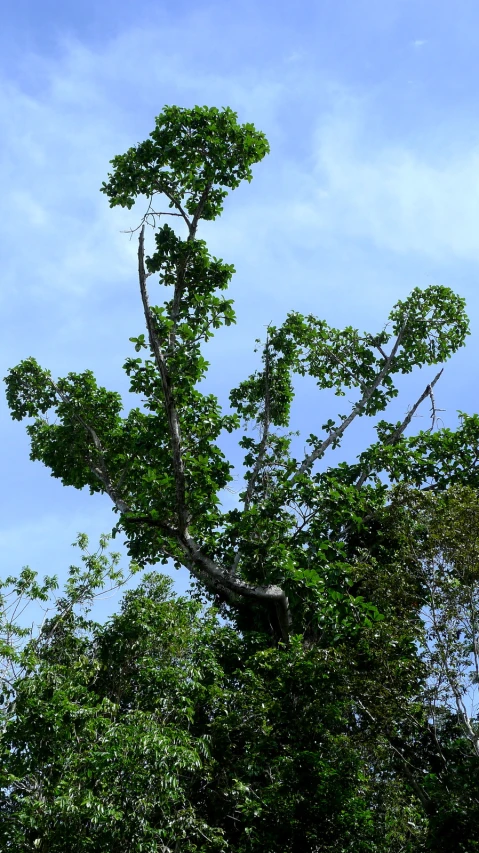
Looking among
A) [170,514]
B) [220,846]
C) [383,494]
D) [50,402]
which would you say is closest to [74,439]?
[50,402]

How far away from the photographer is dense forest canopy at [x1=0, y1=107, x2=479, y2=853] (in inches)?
371

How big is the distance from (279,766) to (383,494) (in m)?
5.53

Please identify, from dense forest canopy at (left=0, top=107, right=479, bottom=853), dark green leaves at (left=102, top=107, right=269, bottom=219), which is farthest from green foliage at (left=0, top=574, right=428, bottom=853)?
dark green leaves at (left=102, top=107, right=269, bottom=219)

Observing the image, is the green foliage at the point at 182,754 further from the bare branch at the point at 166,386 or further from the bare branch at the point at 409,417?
the bare branch at the point at 409,417

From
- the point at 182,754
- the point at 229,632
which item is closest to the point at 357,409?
the point at 229,632

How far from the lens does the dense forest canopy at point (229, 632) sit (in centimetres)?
943

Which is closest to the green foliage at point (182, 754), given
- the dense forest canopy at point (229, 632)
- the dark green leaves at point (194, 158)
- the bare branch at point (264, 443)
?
the dense forest canopy at point (229, 632)

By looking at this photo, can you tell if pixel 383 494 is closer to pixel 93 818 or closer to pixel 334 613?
pixel 334 613

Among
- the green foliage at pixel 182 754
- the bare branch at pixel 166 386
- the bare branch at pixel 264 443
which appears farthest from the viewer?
the bare branch at pixel 264 443

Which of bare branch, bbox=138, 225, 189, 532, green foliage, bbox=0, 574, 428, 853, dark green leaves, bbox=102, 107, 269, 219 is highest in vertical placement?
dark green leaves, bbox=102, 107, 269, 219

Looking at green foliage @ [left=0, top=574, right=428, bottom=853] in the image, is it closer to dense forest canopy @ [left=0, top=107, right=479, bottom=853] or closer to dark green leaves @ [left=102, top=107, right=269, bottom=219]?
dense forest canopy @ [left=0, top=107, right=479, bottom=853]

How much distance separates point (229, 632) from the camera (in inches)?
536

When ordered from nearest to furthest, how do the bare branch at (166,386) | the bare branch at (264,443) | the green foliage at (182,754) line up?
the green foliage at (182,754) → the bare branch at (166,386) → the bare branch at (264,443)

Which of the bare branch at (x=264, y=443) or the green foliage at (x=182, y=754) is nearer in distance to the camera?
the green foliage at (x=182, y=754)
